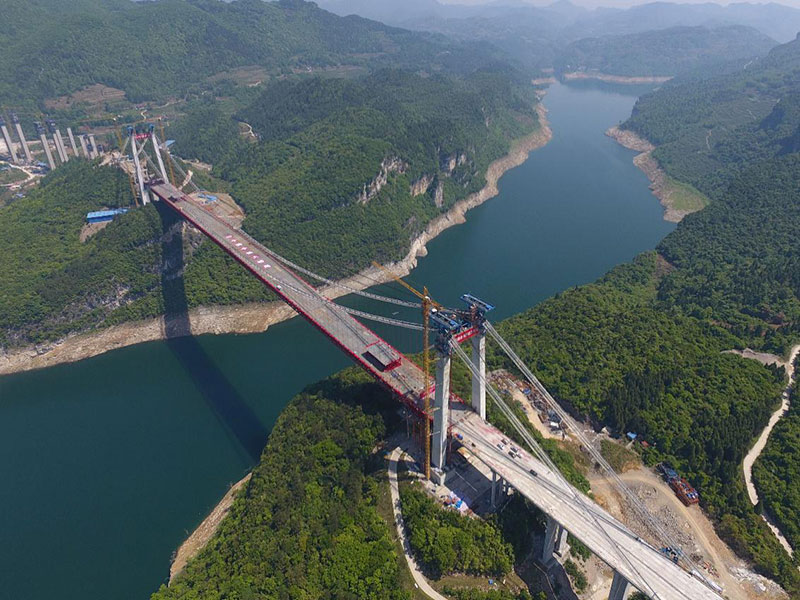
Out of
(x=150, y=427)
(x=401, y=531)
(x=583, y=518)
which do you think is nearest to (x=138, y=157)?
(x=150, y=427)

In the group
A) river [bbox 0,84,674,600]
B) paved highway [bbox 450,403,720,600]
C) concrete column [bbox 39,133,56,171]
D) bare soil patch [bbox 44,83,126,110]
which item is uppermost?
paved highway [bbox 450,403,720,600]

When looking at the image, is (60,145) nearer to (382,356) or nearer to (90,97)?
(90,97)

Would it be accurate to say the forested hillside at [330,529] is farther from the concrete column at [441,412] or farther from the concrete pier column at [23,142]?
the concrete pier column at [23,142]

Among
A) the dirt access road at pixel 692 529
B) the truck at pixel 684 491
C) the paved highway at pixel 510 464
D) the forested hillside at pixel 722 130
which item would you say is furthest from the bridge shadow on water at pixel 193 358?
the forested hillside at pixel 722 130

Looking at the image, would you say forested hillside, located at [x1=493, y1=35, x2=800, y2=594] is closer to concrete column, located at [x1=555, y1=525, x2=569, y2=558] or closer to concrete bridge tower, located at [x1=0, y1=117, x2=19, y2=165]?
concrete column, located at [x1=555, y1=525, x2=569, y2=558]

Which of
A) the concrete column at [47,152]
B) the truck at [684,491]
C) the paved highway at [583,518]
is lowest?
the concrete column at [47,152]

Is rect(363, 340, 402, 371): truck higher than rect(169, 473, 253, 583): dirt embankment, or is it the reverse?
rect(363, 340, 402, 371): truck

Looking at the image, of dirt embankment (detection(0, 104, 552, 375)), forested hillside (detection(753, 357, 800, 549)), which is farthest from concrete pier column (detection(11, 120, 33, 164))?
forested hillside (detection(753, 357, 800, 549))
